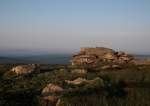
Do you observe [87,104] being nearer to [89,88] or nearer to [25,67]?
[89,88]

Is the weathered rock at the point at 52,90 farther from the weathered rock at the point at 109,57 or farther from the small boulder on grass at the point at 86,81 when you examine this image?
the weathered rock at the point at 109,57

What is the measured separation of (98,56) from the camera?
58.9 meters

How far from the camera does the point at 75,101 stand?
23.0 m

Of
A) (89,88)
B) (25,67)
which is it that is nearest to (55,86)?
(89,88)

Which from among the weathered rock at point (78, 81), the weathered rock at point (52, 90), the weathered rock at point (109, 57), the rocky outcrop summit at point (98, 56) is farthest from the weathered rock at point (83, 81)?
the weathered rock at point (109, 57)

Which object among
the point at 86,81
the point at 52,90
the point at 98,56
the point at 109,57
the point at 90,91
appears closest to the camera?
the point at 90,91

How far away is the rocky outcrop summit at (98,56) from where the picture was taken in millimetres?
56656

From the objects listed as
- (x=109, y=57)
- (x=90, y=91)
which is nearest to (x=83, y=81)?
(x=90, y=91)

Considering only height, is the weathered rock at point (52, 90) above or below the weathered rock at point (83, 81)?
below

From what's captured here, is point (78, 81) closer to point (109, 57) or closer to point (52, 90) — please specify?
point (52, 90)

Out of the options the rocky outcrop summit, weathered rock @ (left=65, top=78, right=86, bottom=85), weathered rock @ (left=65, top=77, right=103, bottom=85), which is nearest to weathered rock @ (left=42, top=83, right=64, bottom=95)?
weathered rock @ (left=65, top=78, right=86, bottom=85)

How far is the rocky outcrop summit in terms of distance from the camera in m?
56.7

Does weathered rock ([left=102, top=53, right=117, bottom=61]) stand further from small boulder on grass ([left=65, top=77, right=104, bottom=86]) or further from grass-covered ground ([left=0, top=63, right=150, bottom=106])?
small boulder on grass ([left=65, top=77, right=104, bottom=86])

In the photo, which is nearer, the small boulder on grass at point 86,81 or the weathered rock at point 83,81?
the small boulder on grass at point 86,81
